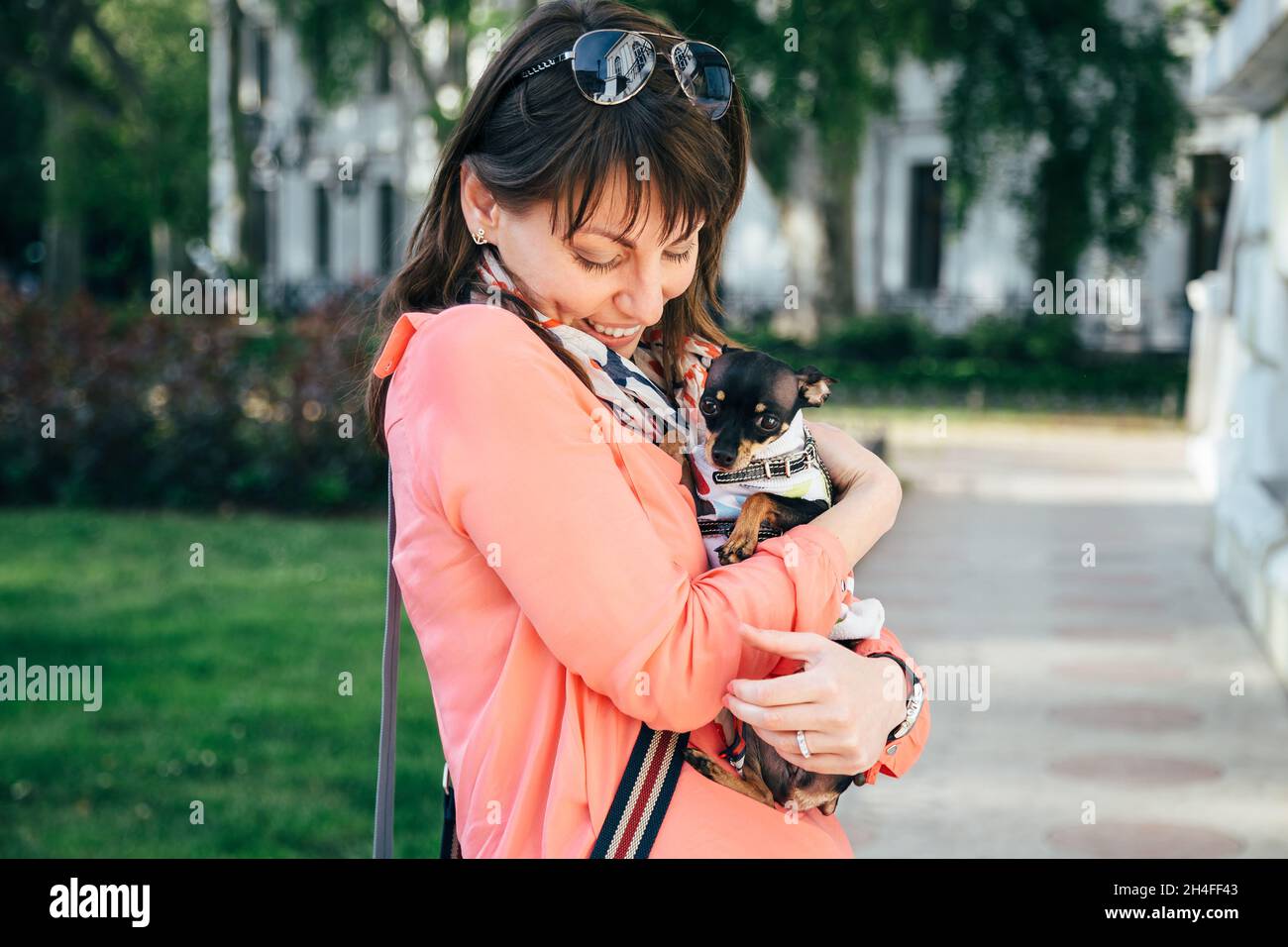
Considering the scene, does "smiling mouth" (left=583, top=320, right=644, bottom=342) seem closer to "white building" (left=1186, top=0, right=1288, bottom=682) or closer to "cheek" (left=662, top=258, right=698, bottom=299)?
"cheek" (left=662, top=258, right=698, bottom=299)

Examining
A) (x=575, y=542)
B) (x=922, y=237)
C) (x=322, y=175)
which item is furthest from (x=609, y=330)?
(x=322, y=175)

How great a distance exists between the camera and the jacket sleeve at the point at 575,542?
1.50 m

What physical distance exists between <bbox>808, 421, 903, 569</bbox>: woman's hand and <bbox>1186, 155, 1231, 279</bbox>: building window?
688 inches

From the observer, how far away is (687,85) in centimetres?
167

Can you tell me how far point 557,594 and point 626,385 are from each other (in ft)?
1.06

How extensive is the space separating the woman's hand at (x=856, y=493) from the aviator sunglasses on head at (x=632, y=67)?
513 mm

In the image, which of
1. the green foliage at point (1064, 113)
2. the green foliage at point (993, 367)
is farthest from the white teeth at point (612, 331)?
the green foliage at point (993, 367)

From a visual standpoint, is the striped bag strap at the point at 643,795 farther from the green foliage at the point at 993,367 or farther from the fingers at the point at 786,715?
the green foliage at the point at 993,367

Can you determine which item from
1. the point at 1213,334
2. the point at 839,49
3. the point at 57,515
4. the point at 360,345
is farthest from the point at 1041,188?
the point at 360,345

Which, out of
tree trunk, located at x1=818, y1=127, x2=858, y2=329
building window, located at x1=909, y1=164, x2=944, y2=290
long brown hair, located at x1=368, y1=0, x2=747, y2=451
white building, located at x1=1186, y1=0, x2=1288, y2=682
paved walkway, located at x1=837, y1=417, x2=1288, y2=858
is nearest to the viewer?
long brown hair, located at x1=368, y1=0, x2=747, y2=451

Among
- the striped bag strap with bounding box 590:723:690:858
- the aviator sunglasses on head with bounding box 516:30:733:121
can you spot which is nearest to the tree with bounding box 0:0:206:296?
the aviator sunglasses on head with bounding box 516:30:733:121

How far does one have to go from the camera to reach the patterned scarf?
1.68 meters

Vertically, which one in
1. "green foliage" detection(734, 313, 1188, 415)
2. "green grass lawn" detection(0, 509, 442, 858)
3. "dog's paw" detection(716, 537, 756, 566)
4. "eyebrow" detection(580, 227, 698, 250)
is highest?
"eyebrow" detection(580, 227, 698, 250)
